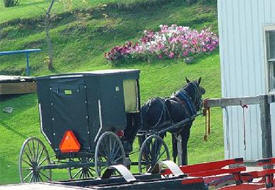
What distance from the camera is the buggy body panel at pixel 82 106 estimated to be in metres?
18.5

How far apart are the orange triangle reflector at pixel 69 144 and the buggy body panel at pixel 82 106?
0.31 ft

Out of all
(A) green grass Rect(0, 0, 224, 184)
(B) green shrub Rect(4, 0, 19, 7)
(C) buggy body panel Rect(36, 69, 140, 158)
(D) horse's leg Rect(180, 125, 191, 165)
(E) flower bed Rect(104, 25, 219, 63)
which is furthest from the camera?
(B) green shrub Rect(4, 0, 19, 7)

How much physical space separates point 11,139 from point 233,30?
35.1 feet

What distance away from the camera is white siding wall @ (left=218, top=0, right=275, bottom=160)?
19.5m

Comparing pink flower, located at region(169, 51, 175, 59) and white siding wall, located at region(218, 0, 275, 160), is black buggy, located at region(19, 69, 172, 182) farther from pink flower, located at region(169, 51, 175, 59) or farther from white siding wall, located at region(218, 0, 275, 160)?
pink flower, located at region(169, 51, 175, 59)

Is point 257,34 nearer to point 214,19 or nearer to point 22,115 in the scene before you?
point 22,115

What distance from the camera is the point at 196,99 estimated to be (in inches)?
850

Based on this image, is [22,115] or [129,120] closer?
[129,120]

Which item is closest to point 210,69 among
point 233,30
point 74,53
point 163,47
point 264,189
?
point 163,47

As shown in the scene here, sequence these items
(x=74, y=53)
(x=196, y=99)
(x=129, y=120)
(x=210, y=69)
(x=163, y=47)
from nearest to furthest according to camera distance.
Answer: (x=129, y=120), (x=196, y=99), (x=210, y=69), (x=163, y=47), (x=74, y=53)

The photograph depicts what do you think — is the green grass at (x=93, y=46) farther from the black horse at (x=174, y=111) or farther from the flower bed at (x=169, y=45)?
the black horse at (x=174, y=111)

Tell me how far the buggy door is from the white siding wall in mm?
2834

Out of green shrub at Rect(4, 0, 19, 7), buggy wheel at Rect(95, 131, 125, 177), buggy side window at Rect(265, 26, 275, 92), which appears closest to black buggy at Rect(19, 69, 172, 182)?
buggy wheel at Rect(95, 131, 125, 177)

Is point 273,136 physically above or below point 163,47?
below
